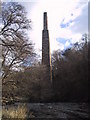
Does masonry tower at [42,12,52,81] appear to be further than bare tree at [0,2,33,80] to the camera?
Yes

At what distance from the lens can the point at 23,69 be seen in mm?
7488

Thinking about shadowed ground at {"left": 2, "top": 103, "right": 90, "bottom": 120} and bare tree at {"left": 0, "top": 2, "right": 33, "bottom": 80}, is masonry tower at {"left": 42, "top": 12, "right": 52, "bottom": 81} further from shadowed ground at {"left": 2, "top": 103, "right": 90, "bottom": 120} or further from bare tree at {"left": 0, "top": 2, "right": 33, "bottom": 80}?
bare tree at {"left": 0, "top": 2, "right": 33, "bottom": 80}

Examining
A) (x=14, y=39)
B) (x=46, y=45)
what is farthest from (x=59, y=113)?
(x=46, y=45)

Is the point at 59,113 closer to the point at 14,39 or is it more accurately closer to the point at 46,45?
the point at 14,39

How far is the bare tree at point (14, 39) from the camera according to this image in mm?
7031

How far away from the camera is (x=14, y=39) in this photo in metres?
7.38

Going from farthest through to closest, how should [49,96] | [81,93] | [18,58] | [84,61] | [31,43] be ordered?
[49,96], [81,93], [84,61], [31,43], [18,58]

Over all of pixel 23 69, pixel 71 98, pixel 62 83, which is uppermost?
pixel 23 69

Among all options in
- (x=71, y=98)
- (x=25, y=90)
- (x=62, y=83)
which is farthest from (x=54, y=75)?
(x=25, y=90)

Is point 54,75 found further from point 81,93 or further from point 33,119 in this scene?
point 33,119

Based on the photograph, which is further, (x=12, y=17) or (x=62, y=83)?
(x=62, y=83)

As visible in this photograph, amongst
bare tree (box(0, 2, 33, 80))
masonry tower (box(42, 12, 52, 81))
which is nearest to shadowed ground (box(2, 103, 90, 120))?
bare tree (box(0, 2, 33, 80))

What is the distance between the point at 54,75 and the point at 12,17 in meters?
11.5

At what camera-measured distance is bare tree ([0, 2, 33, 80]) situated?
7031 millimetres
